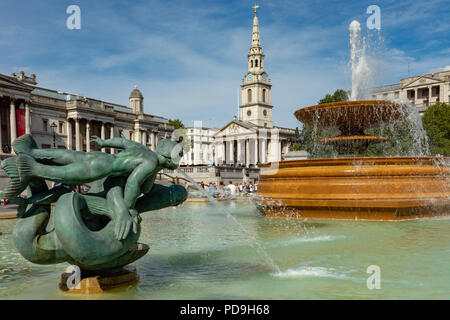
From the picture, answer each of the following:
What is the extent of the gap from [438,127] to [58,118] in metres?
47.2

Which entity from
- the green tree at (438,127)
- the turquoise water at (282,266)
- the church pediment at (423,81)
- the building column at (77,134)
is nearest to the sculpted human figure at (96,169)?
the turquoise water at (282,266)

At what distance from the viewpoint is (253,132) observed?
8588 cm

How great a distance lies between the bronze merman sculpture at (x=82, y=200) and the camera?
3.52 m

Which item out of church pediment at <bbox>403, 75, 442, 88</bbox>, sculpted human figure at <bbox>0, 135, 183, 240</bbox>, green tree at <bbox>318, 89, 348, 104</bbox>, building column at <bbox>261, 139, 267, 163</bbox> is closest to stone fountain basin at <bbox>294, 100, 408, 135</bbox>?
sculpted human figure at <bbox>0, 135, 183, 240</bbox>

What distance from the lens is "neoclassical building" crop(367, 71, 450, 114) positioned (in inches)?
2643

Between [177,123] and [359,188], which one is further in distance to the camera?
[177,123]

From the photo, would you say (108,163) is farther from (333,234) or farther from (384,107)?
(384,107)

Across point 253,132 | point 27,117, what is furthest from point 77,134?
point 253,132

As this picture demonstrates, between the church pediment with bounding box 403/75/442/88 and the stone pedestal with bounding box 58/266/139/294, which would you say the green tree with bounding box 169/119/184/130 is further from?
the stone pedestal with bounding box 58/266/139/294

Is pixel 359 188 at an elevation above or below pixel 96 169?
below

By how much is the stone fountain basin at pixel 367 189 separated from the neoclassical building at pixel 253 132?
244 ft

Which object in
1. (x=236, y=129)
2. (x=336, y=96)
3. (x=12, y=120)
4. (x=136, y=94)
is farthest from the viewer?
(x=236, y=129)

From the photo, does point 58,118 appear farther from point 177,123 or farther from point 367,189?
point 367,189
